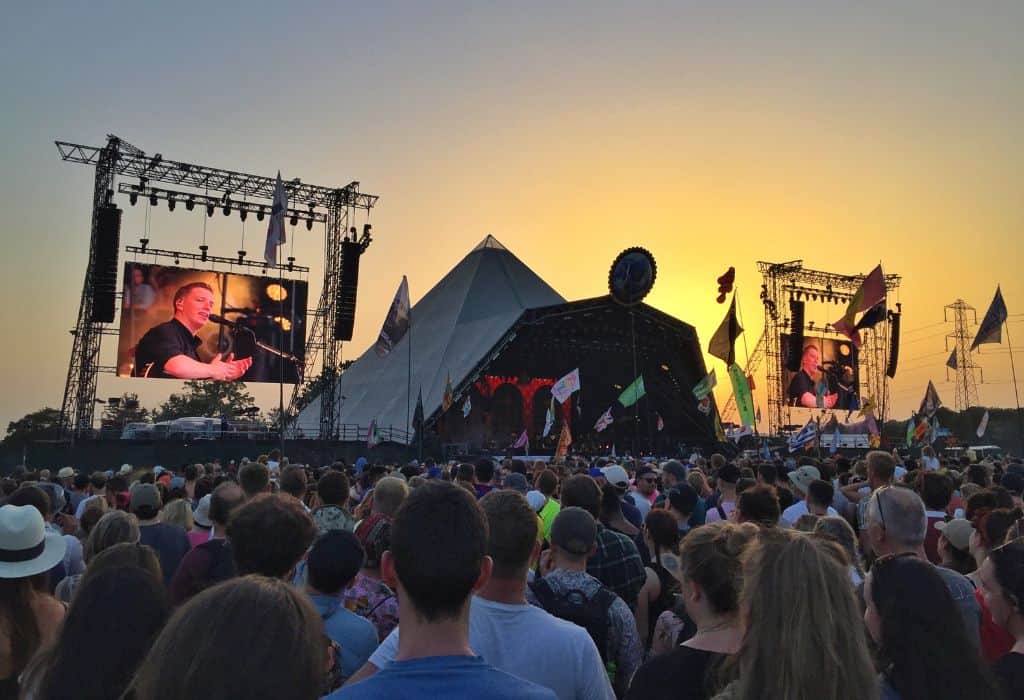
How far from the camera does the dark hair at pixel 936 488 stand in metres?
6.68

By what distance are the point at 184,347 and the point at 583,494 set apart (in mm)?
28394

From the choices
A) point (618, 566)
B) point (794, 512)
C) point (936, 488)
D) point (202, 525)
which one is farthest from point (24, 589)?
point (936, 488)

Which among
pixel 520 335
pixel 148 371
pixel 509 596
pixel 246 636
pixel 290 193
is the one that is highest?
pixel 290 193

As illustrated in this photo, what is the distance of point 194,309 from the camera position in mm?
30750

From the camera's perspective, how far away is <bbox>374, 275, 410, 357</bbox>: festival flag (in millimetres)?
25906

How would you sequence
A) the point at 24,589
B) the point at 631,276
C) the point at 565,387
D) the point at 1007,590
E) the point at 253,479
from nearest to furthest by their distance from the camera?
1. the point at 1007,590
2. the point at 24,589
3. the point at 253,479
4. the point at 565,387
5. the point at 631,276

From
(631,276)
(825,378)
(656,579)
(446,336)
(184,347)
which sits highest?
(631,276)

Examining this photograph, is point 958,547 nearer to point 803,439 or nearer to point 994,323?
point 994,323

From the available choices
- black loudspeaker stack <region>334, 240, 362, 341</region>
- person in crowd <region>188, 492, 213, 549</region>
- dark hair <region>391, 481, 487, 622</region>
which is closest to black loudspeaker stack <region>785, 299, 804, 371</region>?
black loudspeaker stack <region>334, 240, 362, 341</region>

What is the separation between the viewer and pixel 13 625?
3273 mm

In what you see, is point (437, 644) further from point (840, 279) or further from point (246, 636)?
point (840, 279)

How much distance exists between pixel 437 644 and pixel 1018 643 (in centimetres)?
235

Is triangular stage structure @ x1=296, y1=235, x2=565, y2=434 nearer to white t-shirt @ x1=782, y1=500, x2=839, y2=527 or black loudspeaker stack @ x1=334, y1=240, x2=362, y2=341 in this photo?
black loudspeaker stack @ x1=334, y1=240, x2=362, y2=341

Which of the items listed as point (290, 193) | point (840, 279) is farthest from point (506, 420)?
point (840, 279)
